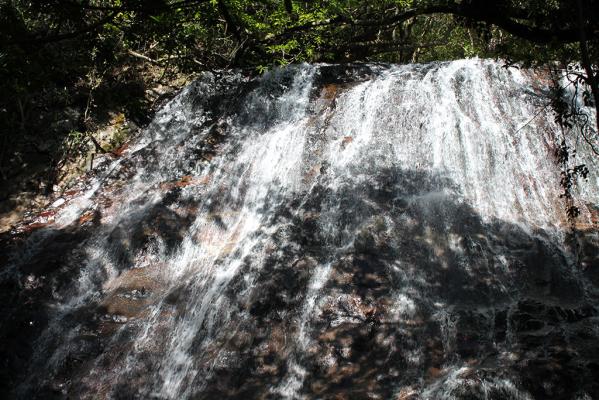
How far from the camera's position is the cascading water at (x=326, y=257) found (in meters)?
5.15

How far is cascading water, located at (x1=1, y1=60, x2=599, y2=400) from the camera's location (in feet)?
16.9

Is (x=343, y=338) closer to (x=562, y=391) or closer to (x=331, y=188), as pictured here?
(x=562, y=391)

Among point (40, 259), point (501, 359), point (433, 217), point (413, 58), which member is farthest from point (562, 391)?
point (413, 58)

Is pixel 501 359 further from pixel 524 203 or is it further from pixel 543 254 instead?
pixel 524 203

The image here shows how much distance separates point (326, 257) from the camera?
6559mm

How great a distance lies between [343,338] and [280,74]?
6.73 m

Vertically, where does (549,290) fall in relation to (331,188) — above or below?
below

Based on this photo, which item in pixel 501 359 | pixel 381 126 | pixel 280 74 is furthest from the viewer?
pixel 280 74

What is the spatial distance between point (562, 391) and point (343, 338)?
7.41 ft

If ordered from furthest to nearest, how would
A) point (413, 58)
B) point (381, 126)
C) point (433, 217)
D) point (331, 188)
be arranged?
point (413, 58), point (381, 126), point (331, 188), point (433, 217)

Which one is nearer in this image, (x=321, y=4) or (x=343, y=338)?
(x=343, y=338)

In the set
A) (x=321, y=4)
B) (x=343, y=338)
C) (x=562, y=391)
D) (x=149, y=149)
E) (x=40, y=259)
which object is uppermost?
(x=321, y=4)

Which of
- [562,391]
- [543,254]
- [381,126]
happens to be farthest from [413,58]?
[562,391]

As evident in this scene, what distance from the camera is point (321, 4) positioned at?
1053 centimetres
